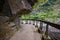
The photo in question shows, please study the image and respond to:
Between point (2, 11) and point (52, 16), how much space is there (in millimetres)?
4954

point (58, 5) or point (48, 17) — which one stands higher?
point (58, 5)

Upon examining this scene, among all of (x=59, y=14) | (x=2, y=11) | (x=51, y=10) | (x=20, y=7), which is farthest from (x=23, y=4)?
(x=51, y=10)

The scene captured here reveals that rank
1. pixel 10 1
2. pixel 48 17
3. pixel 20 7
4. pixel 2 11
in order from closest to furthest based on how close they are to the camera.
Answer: pixel 10 1 → pixel 20 7 → pixel 2 11 → pixel 48 17

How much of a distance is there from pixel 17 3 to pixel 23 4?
0.92 feet

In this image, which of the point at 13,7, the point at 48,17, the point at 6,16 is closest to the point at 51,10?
the point at 48,17

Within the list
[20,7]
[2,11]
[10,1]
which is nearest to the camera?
[10,1]

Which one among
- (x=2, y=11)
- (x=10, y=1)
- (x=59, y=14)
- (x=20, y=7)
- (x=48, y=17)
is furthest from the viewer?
(x=48, y=17)

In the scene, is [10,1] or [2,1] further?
[2,1]

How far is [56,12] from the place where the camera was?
27.1ft

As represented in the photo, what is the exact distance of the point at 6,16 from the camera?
170 inches

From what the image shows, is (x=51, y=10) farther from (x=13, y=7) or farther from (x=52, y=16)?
(x=13, y=7)

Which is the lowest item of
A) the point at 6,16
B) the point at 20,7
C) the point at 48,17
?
the point at 48,17

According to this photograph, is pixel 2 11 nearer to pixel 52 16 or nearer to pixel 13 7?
pixel 13 7

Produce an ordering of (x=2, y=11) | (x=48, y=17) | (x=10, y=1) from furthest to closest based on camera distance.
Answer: (x=48, y=17)
(x=2, y=11)
(x=10, y=1)
